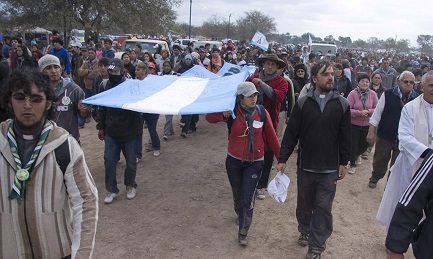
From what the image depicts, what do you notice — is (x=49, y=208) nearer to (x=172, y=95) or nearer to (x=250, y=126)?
(x=250, y=126)

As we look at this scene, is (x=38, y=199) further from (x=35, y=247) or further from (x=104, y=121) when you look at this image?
(x=104, y=121)

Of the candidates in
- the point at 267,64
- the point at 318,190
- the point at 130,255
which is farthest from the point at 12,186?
the point at 267,64

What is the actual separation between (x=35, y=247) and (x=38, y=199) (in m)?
0.28

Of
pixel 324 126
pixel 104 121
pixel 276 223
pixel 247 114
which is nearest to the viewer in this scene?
pixel 324 126

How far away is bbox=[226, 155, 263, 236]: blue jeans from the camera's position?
4.05m

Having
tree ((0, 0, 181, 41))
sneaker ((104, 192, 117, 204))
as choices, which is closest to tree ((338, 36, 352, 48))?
tree ((0, 0, 181, 41))

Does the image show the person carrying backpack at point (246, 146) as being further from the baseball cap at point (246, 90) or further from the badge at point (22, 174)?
the badge at point (22, 174)

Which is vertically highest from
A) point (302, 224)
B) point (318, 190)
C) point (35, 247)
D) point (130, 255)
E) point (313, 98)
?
point (313, 98)

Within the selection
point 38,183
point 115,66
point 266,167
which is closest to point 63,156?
point 38,183

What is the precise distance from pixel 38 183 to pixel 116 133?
9.87 ft

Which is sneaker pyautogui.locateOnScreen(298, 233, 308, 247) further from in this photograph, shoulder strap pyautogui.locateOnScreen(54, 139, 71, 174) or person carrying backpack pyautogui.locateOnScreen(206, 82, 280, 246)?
shoulder strap pyautogui.locateOnScreen(54, 139, 71, 174)

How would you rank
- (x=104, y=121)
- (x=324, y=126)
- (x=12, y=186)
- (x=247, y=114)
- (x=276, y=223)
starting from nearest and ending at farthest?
(x=12, y=186)
(x=324, y=126)
(x=247, y=114)
(x=276, y=223)
(x=104, y=121)

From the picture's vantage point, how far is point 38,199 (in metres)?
1.90

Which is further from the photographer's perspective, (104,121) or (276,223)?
(104,121)
